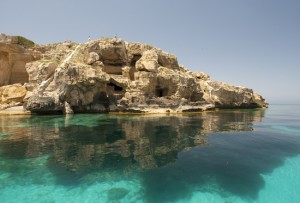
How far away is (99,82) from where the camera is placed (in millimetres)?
39375

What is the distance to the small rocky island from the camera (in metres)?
38.1

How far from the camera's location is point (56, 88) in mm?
38438

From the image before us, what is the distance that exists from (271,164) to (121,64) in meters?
39.2

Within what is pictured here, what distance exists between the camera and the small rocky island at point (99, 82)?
3809cm

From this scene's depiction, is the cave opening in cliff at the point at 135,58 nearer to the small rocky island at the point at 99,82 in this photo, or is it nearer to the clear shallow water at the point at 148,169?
the small rocky island at the point at 99,82

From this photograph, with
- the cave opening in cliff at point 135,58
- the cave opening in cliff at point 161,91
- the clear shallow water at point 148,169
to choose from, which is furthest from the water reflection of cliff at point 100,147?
the cave opening in cliff at point 135,58

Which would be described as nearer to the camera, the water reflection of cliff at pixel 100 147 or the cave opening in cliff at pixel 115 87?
the water reflection of cliff at pixel 100 147

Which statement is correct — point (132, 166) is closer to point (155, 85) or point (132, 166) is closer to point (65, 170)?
point (65, 170)

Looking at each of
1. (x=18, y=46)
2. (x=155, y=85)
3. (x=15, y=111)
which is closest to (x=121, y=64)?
(x=155, y=85)

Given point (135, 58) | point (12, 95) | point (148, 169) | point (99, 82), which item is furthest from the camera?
point (135, 58)

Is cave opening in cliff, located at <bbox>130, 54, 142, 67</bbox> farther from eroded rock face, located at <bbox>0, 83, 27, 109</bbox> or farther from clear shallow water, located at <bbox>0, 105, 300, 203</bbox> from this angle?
clear shallow water, located at <bbox>0, 105, 300, 203</bbox>

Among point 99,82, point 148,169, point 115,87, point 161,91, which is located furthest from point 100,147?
point 161,91

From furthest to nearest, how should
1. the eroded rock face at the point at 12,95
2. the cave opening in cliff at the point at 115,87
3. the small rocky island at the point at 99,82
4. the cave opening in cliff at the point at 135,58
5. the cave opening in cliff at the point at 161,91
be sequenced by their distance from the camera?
the cave opening in cliff at the point at 135,58 → the cave opening in cliff at the point at 161,91 → the cave opening in cliff at the point at 115,87 → the eroded rock face at the point at 12,95 → the small rocky island at the point at 99,82

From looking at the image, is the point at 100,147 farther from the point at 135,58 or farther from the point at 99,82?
the point at 135,58
